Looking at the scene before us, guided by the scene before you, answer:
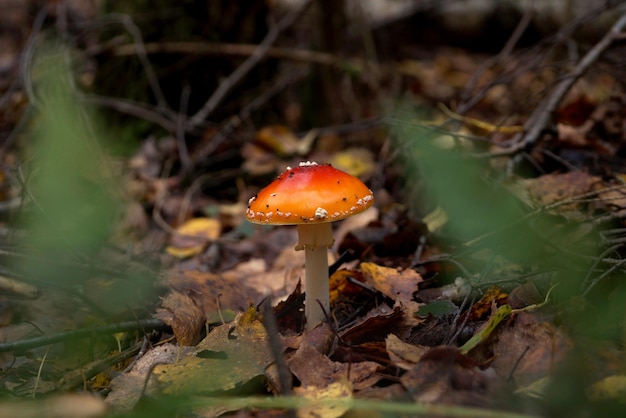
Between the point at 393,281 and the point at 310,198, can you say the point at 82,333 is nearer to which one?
the point at 310,198

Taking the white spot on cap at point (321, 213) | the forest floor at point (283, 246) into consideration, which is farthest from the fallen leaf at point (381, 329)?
the white spot on cap at point (321, 213)

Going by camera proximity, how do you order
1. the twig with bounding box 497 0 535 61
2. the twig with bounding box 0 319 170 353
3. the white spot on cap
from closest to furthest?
the white spot on cap → the twig with bounding box 0 319 170 353 → the twig with bounding box 497 0 535 61

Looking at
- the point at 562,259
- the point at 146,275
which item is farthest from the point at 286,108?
the point at 562,259

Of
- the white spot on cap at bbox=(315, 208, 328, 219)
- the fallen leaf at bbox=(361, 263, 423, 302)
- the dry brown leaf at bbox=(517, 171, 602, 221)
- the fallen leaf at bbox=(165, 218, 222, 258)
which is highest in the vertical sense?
the white spot on cap at bbox=(315, 208, 328, 219)

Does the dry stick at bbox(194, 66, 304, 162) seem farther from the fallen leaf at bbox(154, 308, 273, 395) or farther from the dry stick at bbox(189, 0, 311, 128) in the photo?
the fallen leaf at bbox(154, 308, 273, 395)

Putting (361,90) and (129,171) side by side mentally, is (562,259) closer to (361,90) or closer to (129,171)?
(129,171)

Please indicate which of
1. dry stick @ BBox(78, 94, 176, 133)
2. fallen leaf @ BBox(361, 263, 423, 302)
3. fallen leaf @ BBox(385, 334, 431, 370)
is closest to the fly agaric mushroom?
fallen leaf @ BBox(361, 263, 423, 302)

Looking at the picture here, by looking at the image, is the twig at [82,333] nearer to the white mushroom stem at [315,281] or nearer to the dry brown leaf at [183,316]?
the dry brown leaf at [183,316]
